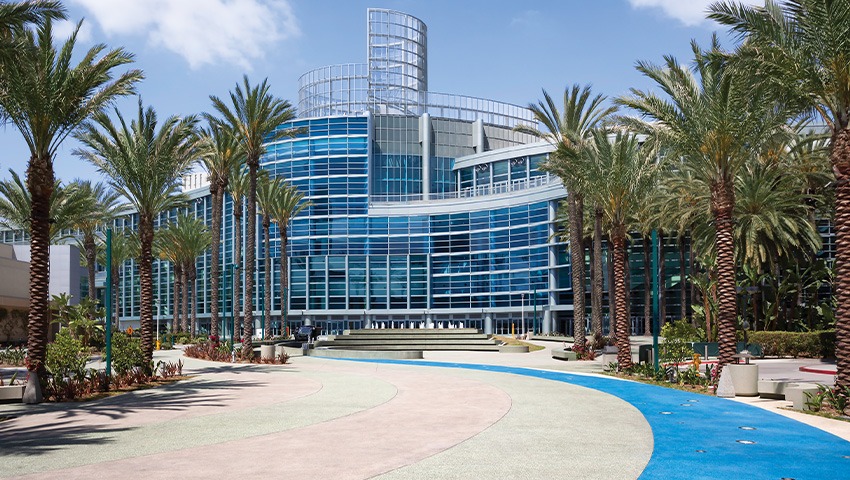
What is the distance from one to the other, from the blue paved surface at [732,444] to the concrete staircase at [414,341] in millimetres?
35565

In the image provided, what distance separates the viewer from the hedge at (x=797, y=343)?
36.9 meters

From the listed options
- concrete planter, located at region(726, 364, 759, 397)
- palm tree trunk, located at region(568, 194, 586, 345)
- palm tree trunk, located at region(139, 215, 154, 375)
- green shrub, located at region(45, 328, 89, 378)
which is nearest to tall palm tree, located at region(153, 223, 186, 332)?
palm tree trunk, located at region(568, 194, 586, 345)

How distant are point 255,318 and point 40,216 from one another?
76.8 metres

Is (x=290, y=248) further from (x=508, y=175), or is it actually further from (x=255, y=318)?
(x=508, y=175)

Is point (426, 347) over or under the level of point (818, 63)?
under

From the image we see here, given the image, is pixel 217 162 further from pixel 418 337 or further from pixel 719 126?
pixel 719 126

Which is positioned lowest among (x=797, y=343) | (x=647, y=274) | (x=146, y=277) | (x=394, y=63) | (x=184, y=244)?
(x=797, y=343)

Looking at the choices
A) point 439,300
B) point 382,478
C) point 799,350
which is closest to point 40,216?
point 382,478

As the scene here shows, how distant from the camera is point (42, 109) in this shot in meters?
22.6

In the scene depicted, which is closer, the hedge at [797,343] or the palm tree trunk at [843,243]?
the palm tree trunk at [843,243]

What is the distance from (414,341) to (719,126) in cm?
3802

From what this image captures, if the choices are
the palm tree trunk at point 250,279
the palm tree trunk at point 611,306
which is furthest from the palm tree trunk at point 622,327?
the palm tree trunk at point 250,279

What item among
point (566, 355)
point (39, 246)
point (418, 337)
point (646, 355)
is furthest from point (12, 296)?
point (646, 355)

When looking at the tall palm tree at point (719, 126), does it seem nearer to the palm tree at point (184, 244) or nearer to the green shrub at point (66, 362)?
the green shrub at point (66, 362)
